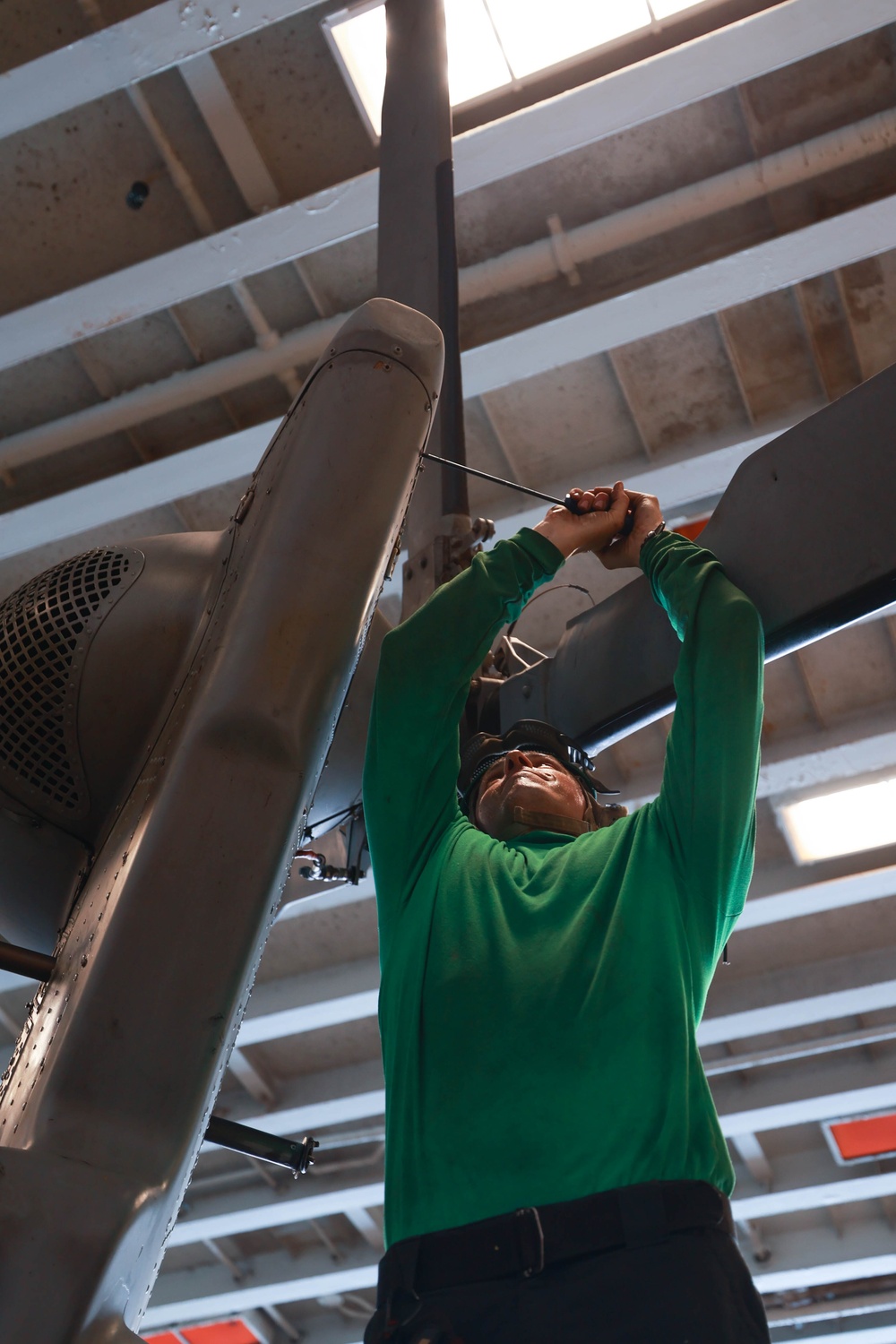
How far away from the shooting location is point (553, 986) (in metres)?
1.32

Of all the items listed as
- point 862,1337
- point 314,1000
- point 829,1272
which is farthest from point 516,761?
point 862,1337

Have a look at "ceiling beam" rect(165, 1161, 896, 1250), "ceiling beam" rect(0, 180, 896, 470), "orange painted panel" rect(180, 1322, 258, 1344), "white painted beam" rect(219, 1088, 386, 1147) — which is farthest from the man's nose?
"orange painted panel" rect(180, 1322, 258, 1344)

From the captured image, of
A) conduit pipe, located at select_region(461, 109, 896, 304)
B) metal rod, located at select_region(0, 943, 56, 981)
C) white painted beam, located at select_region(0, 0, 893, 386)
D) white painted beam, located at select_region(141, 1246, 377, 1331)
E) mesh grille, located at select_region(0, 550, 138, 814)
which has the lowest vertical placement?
white painted beam, located at select_region(141, 1246, 377, 1331)

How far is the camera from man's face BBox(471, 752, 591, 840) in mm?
1706

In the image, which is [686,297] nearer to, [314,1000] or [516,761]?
[516,761]

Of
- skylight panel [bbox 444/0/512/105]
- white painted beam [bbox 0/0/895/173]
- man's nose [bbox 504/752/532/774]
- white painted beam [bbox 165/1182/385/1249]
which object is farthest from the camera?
white painted beam [bbox 165/1182/385/1249]

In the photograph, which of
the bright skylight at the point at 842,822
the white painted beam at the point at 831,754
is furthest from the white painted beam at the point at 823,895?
the white painted beam at the point at 831,754

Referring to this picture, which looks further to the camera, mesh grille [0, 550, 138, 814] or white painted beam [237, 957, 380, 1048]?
white painted beam [237, 957, 380, 1048]

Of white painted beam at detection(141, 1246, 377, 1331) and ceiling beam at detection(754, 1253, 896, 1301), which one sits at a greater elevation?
white painted beam at detection(141, 1246, 377, 1331)

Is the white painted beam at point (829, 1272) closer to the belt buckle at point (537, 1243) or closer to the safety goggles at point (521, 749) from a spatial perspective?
the safety goggles at point (521, 749)

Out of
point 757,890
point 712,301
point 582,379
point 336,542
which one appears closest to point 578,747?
point 336,542

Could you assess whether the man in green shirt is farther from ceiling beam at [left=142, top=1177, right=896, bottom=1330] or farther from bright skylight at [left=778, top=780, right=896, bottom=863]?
ceiling beam at [left=142, top=1177, right=896, bottom=1330]

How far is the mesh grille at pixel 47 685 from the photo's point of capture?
1.32 m

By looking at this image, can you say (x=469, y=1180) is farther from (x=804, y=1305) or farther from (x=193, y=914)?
(x=804, y=1305)
